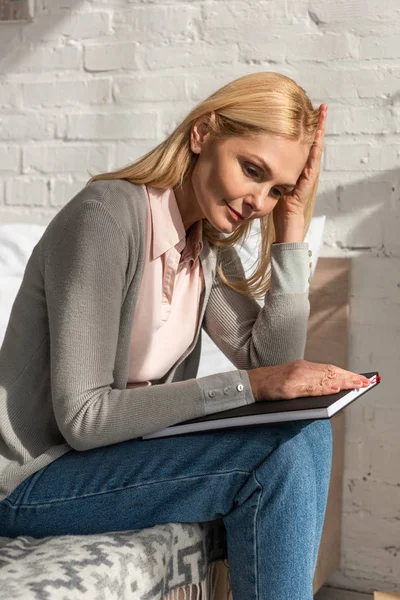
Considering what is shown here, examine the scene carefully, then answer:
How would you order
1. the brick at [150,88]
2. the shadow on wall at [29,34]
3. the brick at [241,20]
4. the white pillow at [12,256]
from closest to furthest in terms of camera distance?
the white pillow at [12,256]
the brick at [241,20]
the brick at [150,88]
the shadow on wall at [29,34]

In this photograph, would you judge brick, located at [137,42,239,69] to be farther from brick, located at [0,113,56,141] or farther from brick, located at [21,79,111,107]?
brick, located at [0,113,56,141]

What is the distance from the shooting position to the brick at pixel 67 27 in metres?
2.23

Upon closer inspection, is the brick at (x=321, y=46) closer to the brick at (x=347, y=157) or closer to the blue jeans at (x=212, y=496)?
the brick at (x=347, y=157)

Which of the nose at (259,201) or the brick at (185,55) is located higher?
the brick at (185,55)

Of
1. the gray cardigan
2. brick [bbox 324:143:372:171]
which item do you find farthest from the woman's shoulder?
brick [bbox 324:143:372:171]

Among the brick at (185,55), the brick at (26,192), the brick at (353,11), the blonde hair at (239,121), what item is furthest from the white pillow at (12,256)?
the brick at (353,11)

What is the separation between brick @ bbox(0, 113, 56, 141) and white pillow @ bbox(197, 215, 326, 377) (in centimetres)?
68

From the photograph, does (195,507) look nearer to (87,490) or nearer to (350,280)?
(87,490)

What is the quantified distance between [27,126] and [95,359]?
4.34ft

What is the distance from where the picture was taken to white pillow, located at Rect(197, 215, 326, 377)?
1.96 m

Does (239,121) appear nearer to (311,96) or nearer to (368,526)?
(311,96)

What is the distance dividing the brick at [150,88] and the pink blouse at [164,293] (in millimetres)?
800

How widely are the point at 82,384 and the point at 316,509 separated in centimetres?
40

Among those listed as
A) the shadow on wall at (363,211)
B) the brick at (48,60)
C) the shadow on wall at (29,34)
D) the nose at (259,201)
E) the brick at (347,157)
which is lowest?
the shadow on wall at (363,211)
